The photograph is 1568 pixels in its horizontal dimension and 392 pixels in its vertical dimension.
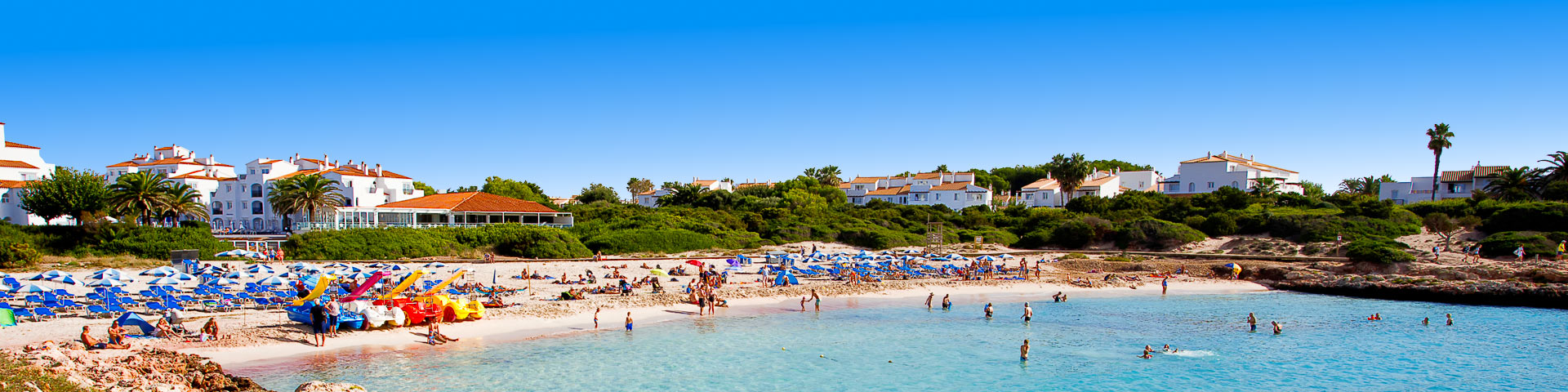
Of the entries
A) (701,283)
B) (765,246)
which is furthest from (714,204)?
(701,283)

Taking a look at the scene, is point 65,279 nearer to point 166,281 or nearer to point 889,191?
point 166,281

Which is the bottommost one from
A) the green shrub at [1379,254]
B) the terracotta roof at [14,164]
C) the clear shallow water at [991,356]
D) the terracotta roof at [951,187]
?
the clear shallow water at [991,356]

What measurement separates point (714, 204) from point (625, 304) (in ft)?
157

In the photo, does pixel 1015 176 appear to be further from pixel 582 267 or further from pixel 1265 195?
pixel 582 267

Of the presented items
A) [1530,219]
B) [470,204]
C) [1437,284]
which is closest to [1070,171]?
[1530,219]

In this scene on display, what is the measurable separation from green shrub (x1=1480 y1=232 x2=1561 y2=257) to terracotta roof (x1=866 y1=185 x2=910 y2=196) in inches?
2075

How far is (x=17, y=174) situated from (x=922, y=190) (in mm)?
72956

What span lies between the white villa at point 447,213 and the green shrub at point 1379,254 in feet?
143

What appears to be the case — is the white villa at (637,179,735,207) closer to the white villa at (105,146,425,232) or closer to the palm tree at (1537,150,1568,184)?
the white villa at (105,146,425,232)

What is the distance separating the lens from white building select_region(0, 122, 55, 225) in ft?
161

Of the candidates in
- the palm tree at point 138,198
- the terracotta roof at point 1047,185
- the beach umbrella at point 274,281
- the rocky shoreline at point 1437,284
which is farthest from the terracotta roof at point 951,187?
the beach umbrella at point 274,281

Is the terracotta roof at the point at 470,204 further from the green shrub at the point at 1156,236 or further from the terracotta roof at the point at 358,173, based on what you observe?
the green shrub at the point at 1156,236

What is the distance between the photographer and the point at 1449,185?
7212 centimetres

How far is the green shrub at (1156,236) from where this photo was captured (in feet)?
172
